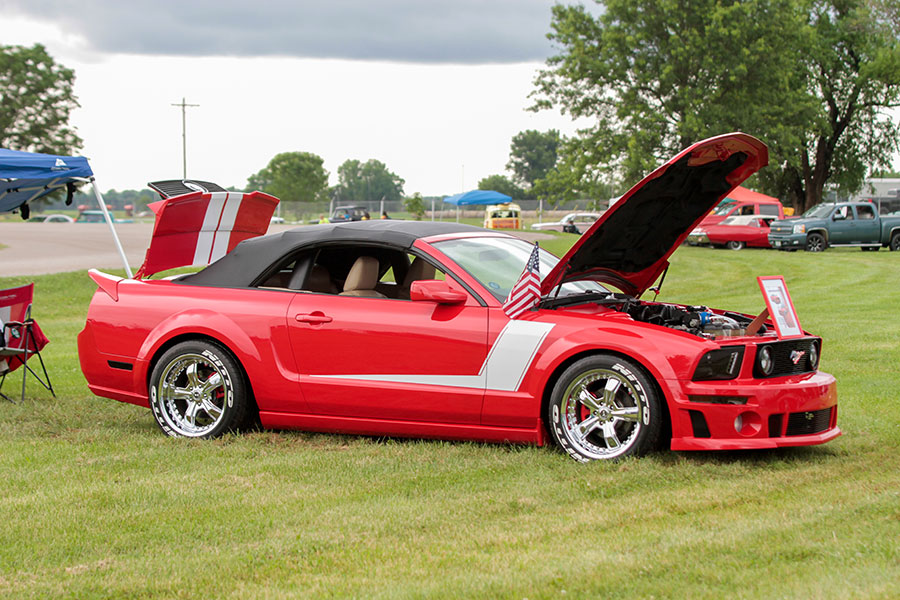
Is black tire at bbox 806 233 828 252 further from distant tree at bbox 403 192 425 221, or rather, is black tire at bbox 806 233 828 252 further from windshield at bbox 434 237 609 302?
windshield at bbox 434 237 609 302

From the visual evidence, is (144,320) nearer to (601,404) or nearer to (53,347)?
(601,404)

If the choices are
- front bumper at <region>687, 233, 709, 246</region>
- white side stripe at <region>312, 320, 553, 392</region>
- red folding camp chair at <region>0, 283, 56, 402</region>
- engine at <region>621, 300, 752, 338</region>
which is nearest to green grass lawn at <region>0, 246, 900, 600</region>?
white side stripe at <region>312, 320, 553, 392</region>

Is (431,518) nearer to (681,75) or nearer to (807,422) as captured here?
(807,422)

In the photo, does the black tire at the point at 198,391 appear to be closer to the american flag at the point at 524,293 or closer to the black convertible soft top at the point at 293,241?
the black convertible soft top at the point at 293,241

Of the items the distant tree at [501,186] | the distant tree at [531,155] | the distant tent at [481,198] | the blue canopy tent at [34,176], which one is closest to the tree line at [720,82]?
the distant tent at [481,198]

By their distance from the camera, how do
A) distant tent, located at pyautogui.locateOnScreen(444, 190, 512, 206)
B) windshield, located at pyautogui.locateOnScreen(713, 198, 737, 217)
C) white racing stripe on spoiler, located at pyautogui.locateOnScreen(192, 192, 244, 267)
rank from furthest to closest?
A: distant tent, located at pyautogui.locateOnScreen(444, 190, 512, 206), windshield, located at pyautogui.locateOnScreen(713, 198, 737, 217), white racing stripe on spoiler, located at pyautogui.locateOnScreen(192, 192, 244, 267)

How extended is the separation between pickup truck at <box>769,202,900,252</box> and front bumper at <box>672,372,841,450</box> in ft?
99.2

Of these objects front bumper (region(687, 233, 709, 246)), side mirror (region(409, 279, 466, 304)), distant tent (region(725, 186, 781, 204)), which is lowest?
front bumper (region(687, 233, 709, 246))

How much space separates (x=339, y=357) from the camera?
6297 mm

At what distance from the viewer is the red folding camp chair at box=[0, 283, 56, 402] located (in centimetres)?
828

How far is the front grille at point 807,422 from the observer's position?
17.9 feet

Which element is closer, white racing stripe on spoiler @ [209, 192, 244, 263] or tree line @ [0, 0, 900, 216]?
white racing stripe on spoiler @ [209, 192, 244, 263]

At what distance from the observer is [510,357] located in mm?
5855

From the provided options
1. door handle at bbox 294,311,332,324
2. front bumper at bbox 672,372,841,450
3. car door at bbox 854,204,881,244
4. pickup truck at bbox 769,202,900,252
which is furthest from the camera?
car door at bbox 854,204,881,244
